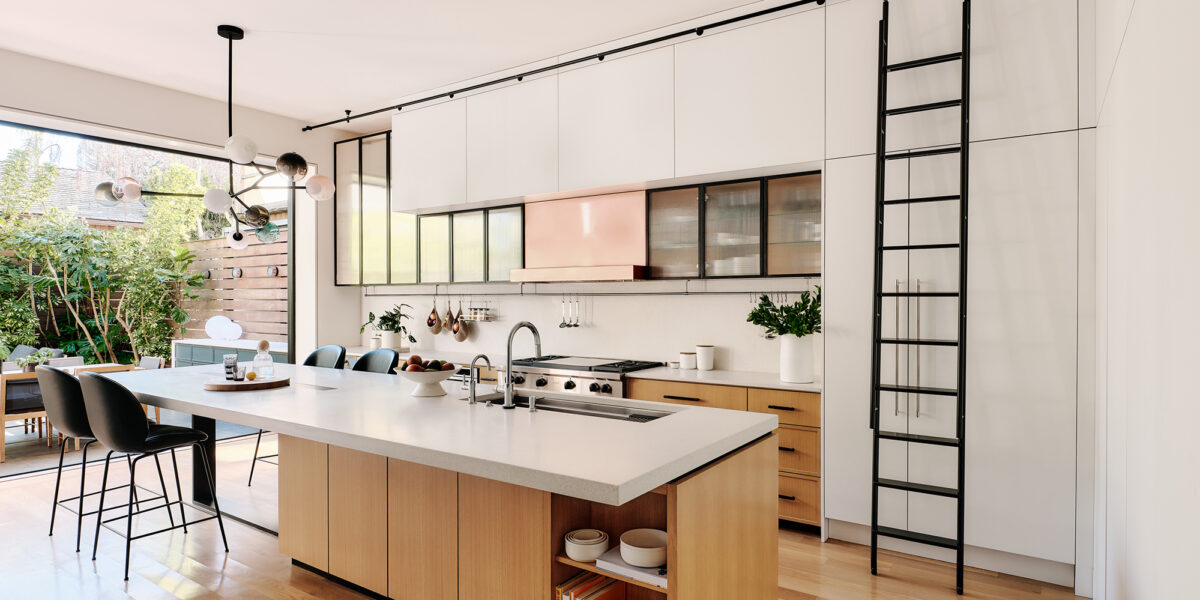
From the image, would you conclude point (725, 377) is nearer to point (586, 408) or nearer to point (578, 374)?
point (578, 374)

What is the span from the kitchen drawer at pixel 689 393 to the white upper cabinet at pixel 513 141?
150cm

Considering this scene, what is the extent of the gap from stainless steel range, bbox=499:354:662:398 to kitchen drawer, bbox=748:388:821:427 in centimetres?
86

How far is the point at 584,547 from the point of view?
77.5 inches

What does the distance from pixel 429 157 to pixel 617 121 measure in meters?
1.81

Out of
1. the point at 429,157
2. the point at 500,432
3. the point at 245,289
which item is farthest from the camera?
the point at 245,289

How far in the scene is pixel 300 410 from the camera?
255 centimetres

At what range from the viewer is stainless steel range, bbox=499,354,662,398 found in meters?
4.08

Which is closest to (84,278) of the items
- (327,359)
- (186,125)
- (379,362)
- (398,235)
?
(186,125)

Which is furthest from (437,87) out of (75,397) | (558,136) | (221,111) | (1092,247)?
(1092,247)

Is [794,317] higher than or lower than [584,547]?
higher

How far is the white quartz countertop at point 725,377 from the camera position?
140 inches

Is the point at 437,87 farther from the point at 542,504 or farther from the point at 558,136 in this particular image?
the point at 542,504

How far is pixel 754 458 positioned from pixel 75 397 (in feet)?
10.5

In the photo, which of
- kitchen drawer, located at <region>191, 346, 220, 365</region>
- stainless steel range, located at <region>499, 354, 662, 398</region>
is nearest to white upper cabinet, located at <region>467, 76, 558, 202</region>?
stainless steel range, located at <region>499, 354, 662, 398</region>
